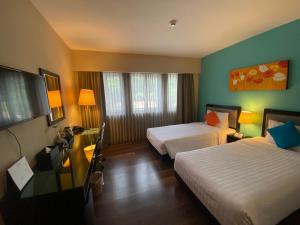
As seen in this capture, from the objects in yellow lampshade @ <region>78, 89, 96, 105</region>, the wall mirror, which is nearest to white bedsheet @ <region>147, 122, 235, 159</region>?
yellow lampshade @ <region>78, 89, 96, 105</region>

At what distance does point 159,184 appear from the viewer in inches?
88.2

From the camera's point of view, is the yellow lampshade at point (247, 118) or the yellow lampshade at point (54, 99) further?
the yellow lampshade at point (247, 118)

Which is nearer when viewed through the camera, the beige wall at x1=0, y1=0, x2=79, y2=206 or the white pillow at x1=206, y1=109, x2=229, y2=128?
the beige wall at x1=0, y1=0, x2=79, y2=206

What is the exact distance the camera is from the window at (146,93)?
4.05 meters

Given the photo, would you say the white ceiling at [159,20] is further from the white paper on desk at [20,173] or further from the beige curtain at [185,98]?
the white paper on desk at [20,173]

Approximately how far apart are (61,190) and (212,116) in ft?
12.0

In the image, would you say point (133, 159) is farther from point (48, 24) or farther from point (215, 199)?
point (48, 24)

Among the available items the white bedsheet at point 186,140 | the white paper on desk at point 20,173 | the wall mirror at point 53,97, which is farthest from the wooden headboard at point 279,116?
the wall mirror at point 53,97

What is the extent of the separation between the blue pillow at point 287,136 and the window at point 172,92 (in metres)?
2.71

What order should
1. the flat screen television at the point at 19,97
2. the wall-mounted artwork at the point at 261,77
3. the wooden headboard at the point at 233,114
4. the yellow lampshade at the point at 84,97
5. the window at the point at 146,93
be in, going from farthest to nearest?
the window at the point at 146,93 < the wooden headboard at the point at 233,114 < the yellow lampshade at the point at 84,97 < the wall-mounted artwork at the point at 261,77 < the flat screen television at the point at 19,97

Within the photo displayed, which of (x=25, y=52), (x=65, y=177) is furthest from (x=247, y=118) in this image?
(x=25, y=52)

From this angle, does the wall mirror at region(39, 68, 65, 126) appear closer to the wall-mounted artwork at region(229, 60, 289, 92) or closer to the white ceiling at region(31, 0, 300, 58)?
the white ceiling at region(31, 0, 300, 58)

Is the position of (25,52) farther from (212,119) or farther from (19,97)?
(212,119)

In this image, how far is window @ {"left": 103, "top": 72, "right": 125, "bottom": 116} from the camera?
3.80 meters
